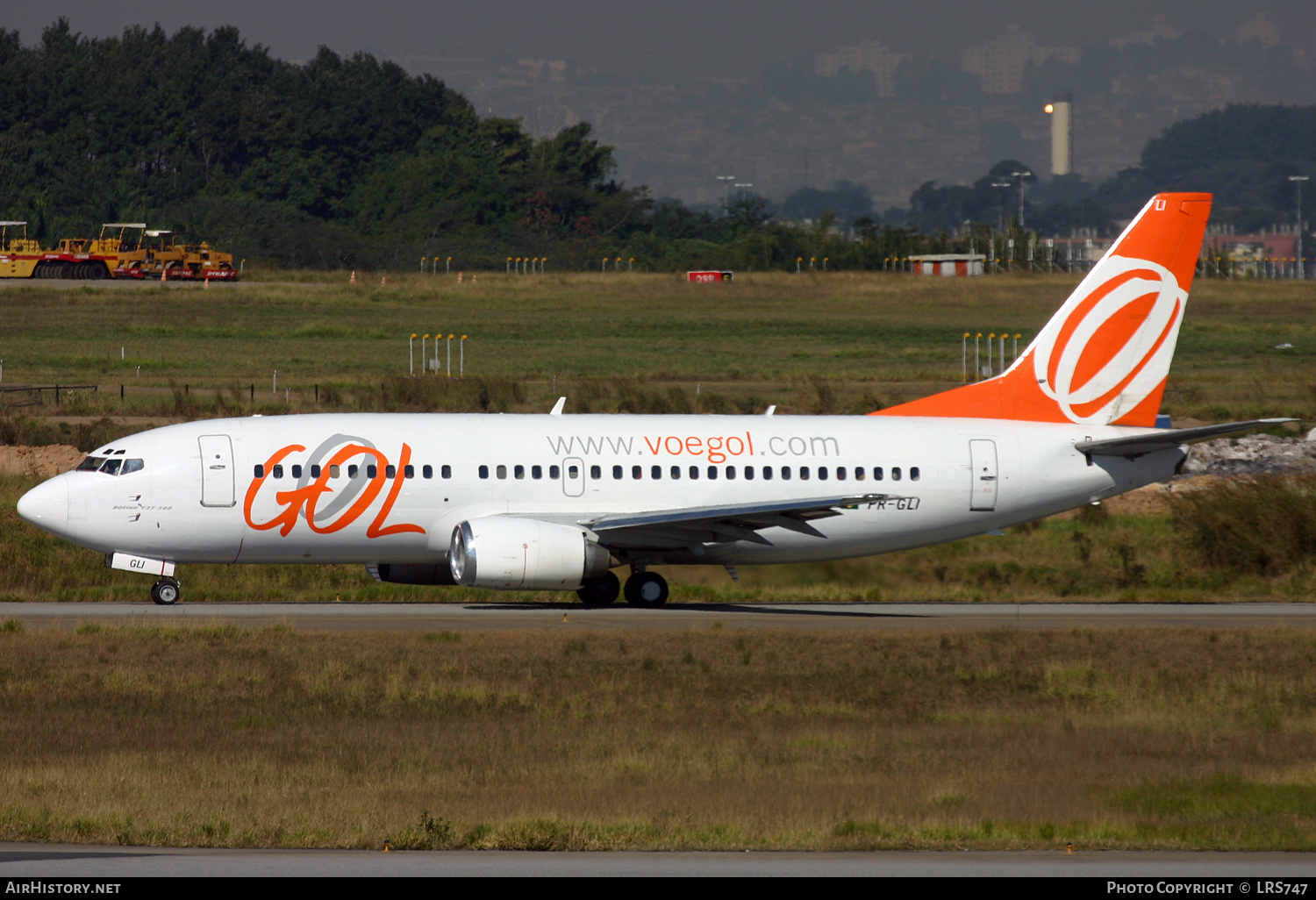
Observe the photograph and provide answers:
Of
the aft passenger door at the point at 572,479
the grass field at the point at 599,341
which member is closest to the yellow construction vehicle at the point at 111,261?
the grass field at the point at 599,341

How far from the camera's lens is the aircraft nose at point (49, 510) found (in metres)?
31.6

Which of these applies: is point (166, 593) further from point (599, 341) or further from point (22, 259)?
point (22, 259)

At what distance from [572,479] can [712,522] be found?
2911 millimetres

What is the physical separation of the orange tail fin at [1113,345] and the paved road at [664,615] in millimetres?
4221

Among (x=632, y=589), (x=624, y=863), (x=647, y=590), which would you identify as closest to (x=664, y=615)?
(x=647, y=590)

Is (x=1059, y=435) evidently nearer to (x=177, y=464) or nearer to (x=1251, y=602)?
(x=1251, y=602)

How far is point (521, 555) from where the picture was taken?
31.0m

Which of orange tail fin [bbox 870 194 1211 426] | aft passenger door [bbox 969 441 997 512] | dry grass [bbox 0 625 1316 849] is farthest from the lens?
orange tail fin [bbox 870 194 1211 426]

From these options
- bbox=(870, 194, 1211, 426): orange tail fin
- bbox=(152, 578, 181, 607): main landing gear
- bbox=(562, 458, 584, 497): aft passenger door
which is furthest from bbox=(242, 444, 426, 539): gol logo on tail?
bbox=(870, 194, 1211, 426): orange tail fin

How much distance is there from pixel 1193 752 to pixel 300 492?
17688mm

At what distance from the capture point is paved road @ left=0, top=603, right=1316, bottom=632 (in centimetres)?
3058

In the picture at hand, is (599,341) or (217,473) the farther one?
(599,341)

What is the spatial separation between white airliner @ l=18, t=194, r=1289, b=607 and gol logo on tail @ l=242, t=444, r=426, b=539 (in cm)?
3

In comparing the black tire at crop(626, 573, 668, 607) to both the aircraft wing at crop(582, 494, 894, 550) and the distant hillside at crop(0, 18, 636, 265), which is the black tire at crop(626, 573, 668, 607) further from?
the distant hillside at crop(0, 18, 636, 265)
